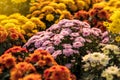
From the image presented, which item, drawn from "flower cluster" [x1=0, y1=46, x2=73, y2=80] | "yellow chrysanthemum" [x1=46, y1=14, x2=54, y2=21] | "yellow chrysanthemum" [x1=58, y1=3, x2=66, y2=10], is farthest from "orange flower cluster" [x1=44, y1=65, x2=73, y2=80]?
"yellow chrysanthemum" [x1=58, y1=3, x2=66, y2=10]

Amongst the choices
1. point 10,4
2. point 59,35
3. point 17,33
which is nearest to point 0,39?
point 17,33

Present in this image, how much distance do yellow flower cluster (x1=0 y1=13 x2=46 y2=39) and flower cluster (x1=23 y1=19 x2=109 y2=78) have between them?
2.43 feet

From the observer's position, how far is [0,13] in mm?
10414

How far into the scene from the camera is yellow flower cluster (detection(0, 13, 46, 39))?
859cm

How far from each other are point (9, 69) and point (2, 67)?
3.8 inches

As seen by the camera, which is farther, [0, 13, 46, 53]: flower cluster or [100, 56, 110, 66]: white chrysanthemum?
[0, 13, 46, 53]: flower cluster

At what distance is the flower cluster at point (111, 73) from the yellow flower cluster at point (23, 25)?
273cm

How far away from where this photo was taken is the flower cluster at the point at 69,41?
720 cm

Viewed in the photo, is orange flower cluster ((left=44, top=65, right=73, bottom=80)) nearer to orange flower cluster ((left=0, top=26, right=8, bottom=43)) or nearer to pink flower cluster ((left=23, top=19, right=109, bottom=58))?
pink flower cluster ((left=23, top=19, right=109, bottom=58))

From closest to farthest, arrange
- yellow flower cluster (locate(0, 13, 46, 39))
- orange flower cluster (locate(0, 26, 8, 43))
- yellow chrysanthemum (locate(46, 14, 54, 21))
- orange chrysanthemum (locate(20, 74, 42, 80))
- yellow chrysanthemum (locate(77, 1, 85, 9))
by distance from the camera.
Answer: orange chrysanthemum (locate(20, 74, 42, 80)) < orange flower cluster (locate(0, 26, 8, 43)) < yellow flower cluster (locate(0, 13, 46, 39)) < yellow chrysanthemum (locate(46, 14, 54, 21)) < yellow chrysanthemum (locate(77, 1, 85, 9))

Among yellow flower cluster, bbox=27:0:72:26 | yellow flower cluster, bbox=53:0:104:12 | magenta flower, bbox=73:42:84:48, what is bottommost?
magenta flower, bbox=73:42:84:48

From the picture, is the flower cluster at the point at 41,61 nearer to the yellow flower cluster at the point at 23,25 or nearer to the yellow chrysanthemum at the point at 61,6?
the yellow flower cluster at the point at 23,25

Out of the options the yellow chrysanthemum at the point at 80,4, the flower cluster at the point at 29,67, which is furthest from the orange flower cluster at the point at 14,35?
the yellow chrysanthemum at the point at 80,4

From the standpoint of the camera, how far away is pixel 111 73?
19.7ft
